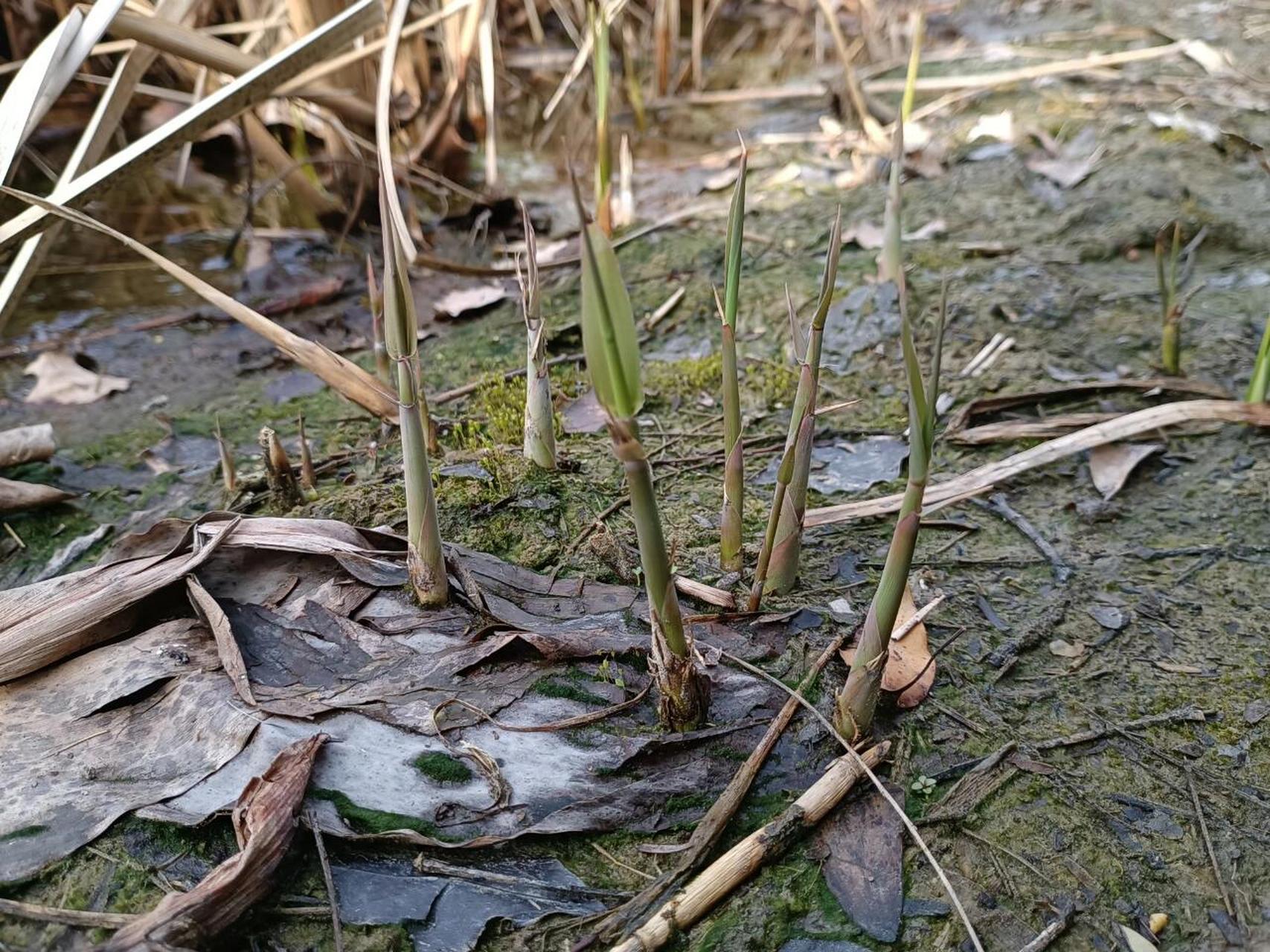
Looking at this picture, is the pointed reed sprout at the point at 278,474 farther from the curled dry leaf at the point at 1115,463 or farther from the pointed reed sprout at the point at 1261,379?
the pointed reed sprout at the point at 1261,379

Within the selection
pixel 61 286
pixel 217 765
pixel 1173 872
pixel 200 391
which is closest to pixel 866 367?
pixel 1173 872

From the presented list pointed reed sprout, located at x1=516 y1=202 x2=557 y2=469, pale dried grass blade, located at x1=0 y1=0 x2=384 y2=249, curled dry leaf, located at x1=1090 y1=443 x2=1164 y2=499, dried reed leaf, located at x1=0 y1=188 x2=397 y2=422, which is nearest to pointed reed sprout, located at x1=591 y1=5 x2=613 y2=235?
pale dried grass blade, located at x1=0 y1=0 x2=384 y2=249

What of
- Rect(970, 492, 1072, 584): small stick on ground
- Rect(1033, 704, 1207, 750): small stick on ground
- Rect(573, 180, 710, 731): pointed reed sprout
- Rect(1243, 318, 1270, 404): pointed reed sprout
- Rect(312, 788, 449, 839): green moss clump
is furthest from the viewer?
Rect(1243, 318, 1270, 404): pointed reed sprout

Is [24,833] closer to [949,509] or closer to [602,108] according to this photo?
[949,509]

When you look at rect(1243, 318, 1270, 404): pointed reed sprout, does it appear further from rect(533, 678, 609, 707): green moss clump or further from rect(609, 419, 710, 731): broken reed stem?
rect(533, 678, 609, 707): green moss clump

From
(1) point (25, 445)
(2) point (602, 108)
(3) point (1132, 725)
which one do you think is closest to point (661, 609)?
(3) point (1132, 725)
